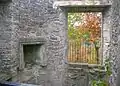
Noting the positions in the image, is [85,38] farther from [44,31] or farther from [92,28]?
[44,31]

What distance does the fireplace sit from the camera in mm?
5473

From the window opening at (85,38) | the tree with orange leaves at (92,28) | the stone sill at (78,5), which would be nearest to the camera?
the stone sill at (78,5)

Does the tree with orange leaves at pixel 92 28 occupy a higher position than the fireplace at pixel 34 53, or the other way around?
the tree with orange leaves at pixel 92 28

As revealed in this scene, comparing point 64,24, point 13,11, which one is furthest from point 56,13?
point 13,11

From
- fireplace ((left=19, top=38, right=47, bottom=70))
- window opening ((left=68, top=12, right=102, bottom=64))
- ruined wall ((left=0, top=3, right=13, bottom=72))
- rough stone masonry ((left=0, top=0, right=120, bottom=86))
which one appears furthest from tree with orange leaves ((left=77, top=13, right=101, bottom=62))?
ruined wall ((left=0, top=3, right=13, bottom=72))

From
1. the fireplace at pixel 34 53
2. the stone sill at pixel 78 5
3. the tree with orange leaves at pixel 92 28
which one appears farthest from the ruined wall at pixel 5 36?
the tree with orange leaves at pixel 92 28

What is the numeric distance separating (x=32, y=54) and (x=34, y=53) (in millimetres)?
74

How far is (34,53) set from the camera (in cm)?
583

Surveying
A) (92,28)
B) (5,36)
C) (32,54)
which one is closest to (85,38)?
(92,28)

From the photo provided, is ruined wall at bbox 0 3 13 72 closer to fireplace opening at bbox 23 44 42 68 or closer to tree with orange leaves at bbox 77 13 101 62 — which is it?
fireplace opening at bbox 23 44 42 68

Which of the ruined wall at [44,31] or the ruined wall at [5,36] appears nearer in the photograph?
the ruined wall at [5,36]

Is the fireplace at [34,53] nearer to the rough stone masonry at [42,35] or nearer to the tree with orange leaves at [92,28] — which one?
the rough stone masonry at [42,35]

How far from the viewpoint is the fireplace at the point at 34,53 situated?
215 inches

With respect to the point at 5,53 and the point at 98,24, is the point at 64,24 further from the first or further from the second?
the point at 98,24
